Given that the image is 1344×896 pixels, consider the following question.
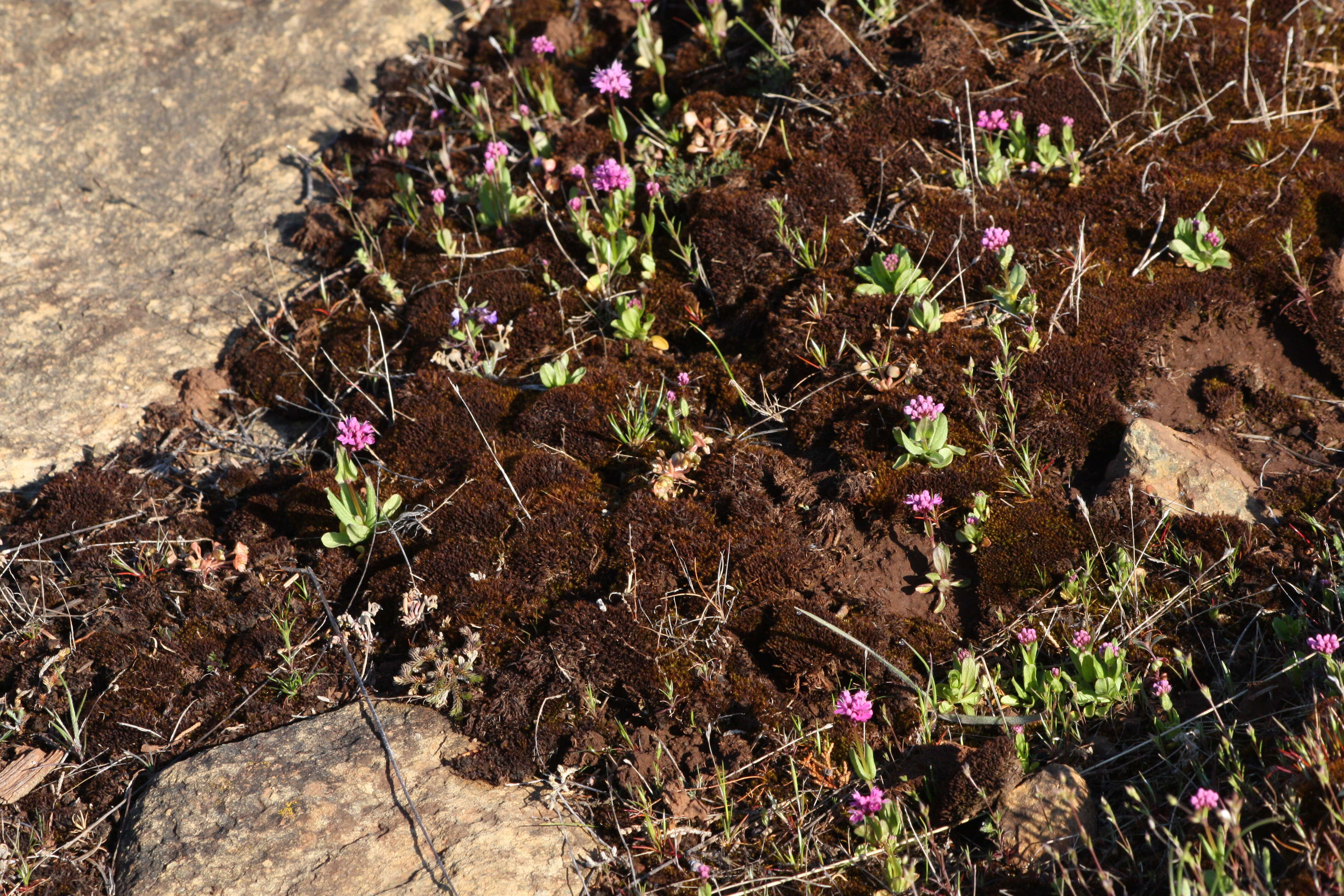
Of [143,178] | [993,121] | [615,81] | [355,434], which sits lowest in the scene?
[355,434]

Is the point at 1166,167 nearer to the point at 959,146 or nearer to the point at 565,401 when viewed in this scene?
the point at 959,146

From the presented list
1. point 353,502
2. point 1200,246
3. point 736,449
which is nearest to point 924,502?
point 736,449

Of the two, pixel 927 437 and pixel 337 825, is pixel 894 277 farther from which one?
pixel 337 825

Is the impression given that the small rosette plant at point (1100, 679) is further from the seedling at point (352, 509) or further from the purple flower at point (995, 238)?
the seedling at point (352, 509)

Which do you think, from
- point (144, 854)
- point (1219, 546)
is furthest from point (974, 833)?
point (144, 854)

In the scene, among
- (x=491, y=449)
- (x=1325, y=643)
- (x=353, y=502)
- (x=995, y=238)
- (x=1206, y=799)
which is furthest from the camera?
(x=995, y=238)

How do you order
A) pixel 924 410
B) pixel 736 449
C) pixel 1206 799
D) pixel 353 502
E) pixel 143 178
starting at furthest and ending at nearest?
1. pixel 143 178
2. pixel 736 449
3. pixel 353 502
4. pixel 924 410
5. pixel 1206 799
